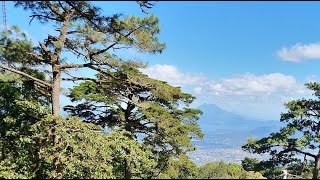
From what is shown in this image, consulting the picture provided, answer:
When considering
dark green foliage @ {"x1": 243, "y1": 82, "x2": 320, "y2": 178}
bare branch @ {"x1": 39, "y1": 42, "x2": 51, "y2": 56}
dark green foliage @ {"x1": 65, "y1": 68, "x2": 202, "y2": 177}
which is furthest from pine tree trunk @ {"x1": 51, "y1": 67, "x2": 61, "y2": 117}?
dark green foliage @ {"x1": 243, "y1": 82, "x2": 320, "y2": 178}

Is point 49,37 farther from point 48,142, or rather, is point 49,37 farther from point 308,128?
point 308,128

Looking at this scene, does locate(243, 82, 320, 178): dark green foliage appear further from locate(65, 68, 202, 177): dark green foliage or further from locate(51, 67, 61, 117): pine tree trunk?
locate(51, 67, 61, 117): pine tree trunk

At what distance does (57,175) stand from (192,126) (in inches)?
371

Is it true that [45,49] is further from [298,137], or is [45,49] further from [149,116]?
[298,137]

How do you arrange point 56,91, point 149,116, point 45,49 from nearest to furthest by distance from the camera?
point 45,49 < point 56,91 < point 149,116

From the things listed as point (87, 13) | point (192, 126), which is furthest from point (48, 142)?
point (192, 126)

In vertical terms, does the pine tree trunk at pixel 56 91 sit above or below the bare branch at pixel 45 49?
below

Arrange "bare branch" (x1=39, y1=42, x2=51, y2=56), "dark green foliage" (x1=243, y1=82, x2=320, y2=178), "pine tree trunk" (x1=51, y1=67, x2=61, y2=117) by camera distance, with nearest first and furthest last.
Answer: "bare branch" (x1=39, y1=42, x2=51, y2=56) → "pine tree trunk" (x1=51, y1=67, x2=61, y2=117) → "dark green foliage" (x1=243, y1=82, x2=320, y2=178)

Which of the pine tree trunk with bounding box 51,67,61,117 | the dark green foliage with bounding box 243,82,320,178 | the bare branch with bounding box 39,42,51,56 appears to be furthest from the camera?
the dark green foliage with bounding box 243,82,320,178

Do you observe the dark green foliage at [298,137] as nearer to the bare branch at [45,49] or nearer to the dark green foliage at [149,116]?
the dark green foliage at [149,116]

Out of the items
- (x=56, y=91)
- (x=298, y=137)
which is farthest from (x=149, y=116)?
(x=298, y=137)

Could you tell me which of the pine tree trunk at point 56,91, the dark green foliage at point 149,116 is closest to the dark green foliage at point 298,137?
the dark green foliage at point 149,116

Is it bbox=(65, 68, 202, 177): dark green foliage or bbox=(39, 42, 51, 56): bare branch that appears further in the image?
bbox=(65, 68, 202, 177): dark green foliage

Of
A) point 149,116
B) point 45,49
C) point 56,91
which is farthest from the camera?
point 149,116
